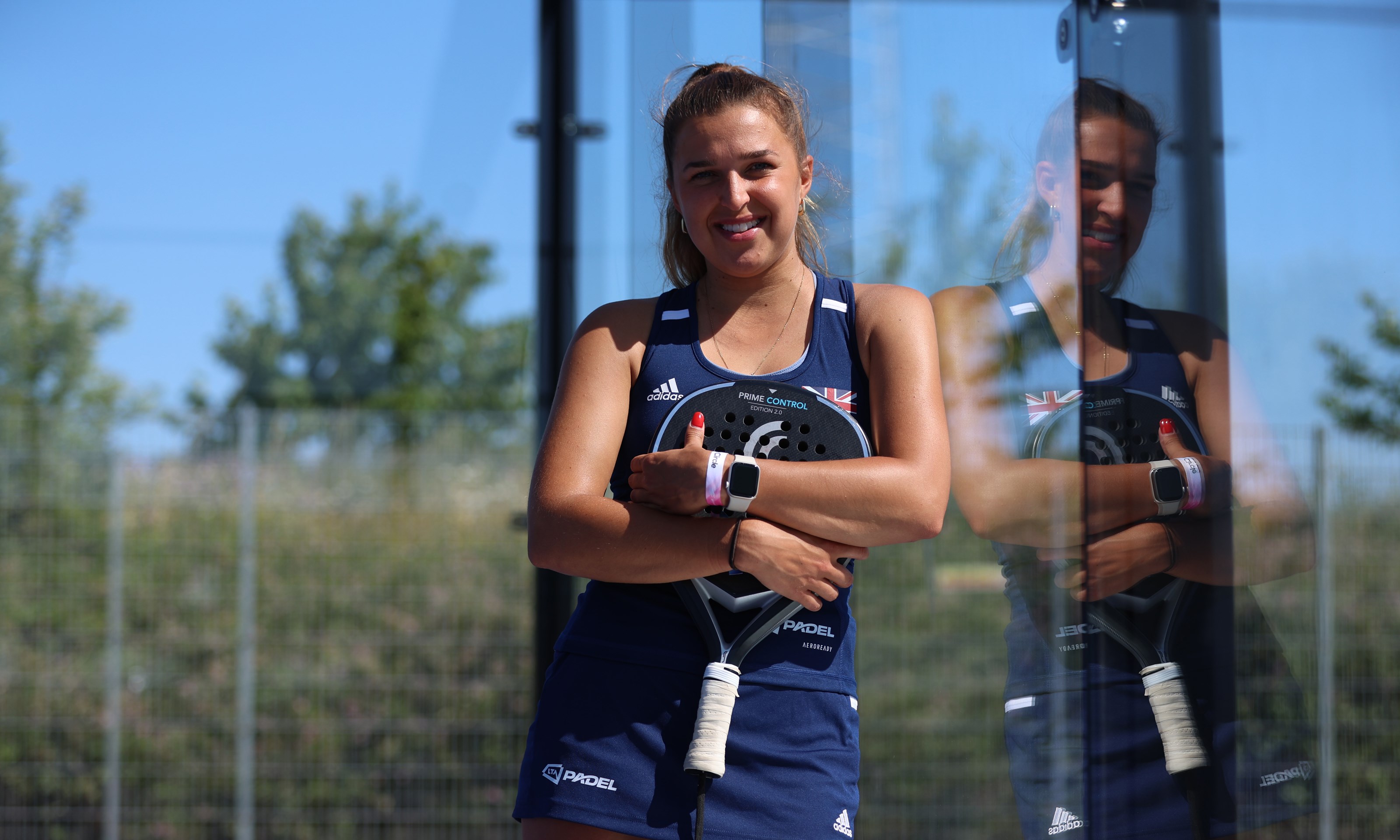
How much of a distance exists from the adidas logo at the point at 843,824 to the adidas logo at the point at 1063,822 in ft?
0.75

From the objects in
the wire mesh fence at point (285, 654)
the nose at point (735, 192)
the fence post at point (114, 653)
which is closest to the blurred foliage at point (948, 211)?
the nose at point (735, 192)

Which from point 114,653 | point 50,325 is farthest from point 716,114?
point 50,325

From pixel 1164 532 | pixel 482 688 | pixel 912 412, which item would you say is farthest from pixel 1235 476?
pixel 482 688

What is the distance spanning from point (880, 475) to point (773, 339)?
0.24 meters

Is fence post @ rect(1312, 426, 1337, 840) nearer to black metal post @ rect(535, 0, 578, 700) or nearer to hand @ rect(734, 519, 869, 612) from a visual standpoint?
hand @ rect(734, 519, 869, 612)

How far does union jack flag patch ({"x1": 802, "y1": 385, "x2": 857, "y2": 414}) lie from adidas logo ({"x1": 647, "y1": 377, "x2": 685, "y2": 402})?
0.50 ft

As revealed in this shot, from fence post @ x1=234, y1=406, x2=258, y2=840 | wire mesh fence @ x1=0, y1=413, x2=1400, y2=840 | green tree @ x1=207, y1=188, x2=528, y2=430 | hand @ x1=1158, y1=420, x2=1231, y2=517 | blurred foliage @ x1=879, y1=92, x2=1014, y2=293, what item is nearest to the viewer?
hand @ x1=1158, y1=420, x2=1231, y2=517

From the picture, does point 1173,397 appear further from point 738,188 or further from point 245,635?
point 245,635

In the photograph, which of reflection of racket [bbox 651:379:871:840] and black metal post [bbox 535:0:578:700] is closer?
reflection of racket [bbox 651:379:871:840]

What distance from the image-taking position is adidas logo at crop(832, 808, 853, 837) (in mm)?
1224

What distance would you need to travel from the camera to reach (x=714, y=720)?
3.88 ft

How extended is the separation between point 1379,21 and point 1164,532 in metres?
0.41

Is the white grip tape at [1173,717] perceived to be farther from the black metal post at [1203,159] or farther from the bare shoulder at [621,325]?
the bare shoulder at [621,325]

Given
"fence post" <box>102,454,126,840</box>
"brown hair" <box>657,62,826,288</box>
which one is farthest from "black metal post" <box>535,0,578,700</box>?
"fence post" <box>102,454,126,840</box>
